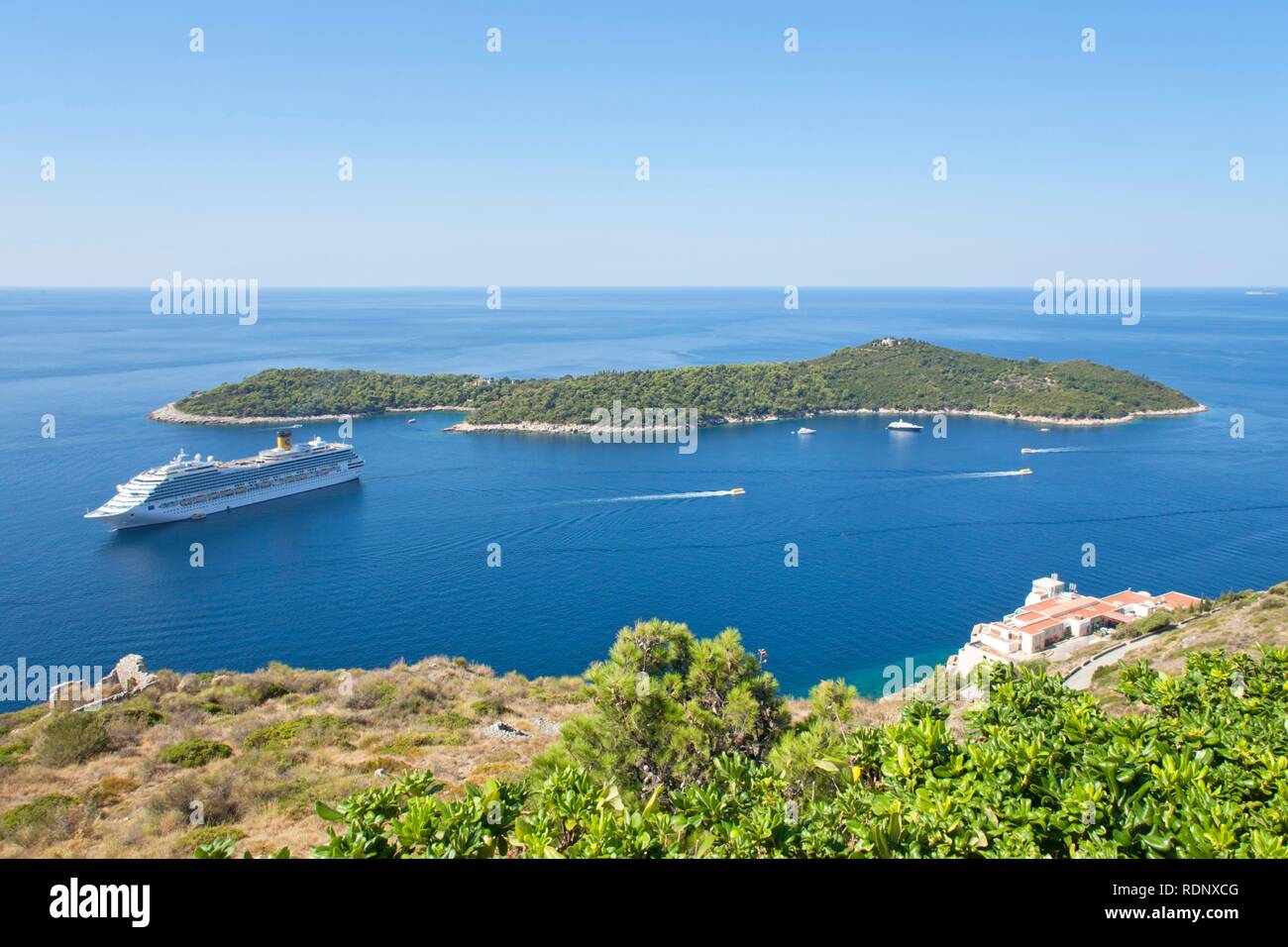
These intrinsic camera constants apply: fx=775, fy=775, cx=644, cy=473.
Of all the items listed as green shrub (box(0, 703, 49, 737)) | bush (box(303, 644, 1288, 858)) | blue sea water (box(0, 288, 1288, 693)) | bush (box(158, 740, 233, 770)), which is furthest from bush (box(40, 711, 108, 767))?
bush (box(303, 644, 1288, 858))

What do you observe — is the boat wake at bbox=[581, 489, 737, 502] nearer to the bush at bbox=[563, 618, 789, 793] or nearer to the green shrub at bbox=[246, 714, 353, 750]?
the green shrub at bbox=[246, 714, 353, 750]

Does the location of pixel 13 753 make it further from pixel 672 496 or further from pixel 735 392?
pixel 735 392

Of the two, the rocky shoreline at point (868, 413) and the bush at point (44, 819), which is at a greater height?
the rocky shoreline at point (868, 413)

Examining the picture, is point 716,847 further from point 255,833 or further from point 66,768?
point 66,768

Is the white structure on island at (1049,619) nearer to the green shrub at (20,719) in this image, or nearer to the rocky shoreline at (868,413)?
the green shrub at (20,719)

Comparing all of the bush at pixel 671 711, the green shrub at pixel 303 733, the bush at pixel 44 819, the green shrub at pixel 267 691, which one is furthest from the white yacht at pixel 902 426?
the bush at pixel 44 819
